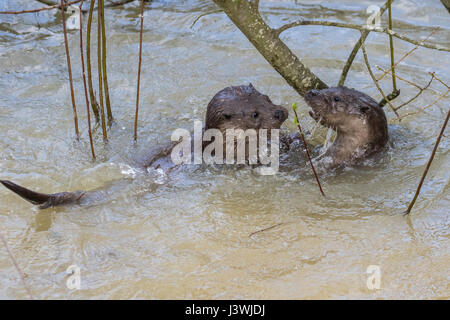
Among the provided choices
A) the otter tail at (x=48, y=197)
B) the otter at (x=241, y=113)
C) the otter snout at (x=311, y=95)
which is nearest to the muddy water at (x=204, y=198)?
the otter tail at (x=48, y=197)

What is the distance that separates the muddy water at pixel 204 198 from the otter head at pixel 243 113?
353 mm

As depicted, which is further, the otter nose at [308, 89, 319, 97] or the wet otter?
the otter nose at [308, 89, 319, 97]

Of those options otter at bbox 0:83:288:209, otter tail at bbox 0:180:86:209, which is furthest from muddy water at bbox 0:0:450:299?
otter at bbox 0:83:288:209

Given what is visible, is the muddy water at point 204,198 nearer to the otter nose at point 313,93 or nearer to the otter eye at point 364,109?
the otter eye at point 364,109

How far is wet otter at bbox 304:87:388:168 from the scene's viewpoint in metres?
3.91

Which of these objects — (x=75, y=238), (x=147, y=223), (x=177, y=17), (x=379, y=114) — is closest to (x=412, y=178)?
(x=379, y=114)

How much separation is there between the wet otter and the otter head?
28 cm

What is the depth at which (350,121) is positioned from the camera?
13.0 feet

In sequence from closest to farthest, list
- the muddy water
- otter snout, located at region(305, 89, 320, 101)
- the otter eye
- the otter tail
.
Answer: the muddy water
the otter tail
the otter eye
otter snout, located at region(305, 89, 320, 101)

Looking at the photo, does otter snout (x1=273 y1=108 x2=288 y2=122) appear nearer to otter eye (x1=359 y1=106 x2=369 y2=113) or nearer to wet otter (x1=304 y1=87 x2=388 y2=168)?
wet otter (x1=304 y1=87 x2=388 y2=168)

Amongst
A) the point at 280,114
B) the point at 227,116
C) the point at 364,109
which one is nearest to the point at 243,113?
the point at 227,116

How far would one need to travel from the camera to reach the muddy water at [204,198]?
2.93 meters

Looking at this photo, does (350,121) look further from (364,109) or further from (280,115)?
(280,115)

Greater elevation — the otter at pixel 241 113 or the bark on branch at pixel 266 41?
the bark on branch at pixel 266 41
